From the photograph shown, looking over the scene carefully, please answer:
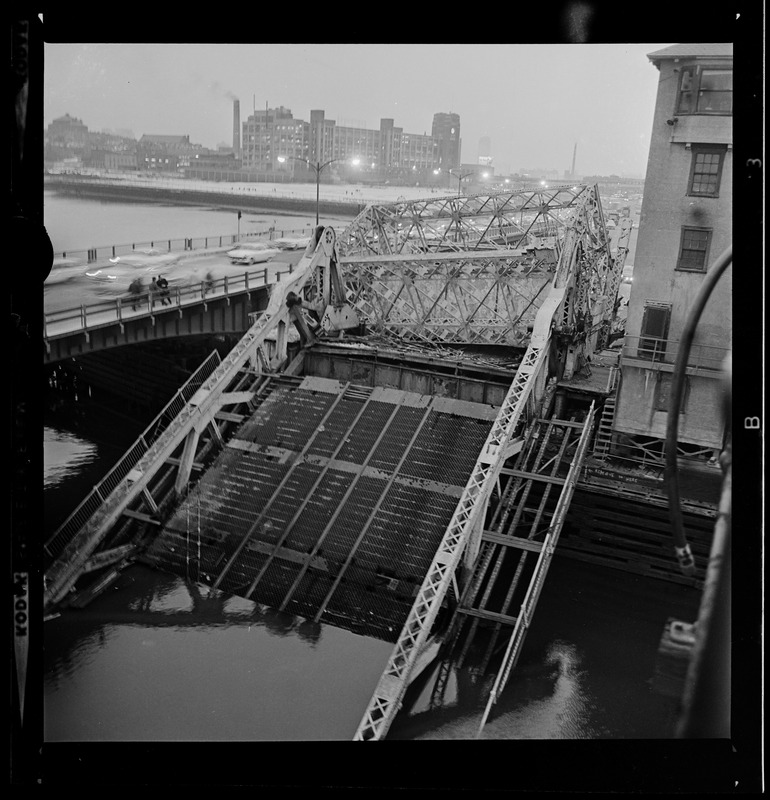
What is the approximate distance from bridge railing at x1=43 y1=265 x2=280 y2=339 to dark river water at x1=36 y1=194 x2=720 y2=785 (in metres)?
1.09

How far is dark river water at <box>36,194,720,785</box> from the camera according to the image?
6590 mm

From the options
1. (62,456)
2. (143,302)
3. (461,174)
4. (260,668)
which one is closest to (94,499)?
(62,456)

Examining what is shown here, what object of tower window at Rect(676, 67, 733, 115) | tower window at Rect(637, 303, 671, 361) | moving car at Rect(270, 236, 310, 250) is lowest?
tower window at Rect(637, 303, 671, 361)

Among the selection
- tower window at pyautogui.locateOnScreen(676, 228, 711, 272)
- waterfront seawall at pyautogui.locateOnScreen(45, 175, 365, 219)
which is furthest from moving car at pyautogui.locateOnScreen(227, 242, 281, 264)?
tower window at pyautogui.locateOnScreen(676, 228, 711, 272)

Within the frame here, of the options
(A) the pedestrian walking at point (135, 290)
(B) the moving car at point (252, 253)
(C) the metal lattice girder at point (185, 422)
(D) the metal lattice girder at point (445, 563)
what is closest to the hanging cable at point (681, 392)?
(D) the metal lattice girder at point (445, 563)

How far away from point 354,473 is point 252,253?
14.9 ft

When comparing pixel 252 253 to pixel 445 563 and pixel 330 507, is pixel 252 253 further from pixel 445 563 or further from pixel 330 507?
pixel 445 563

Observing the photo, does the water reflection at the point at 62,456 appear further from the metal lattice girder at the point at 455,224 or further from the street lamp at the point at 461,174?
the metal lattice girder at the point at 455,224

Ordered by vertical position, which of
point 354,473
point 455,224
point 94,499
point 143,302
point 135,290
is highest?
point 455,224

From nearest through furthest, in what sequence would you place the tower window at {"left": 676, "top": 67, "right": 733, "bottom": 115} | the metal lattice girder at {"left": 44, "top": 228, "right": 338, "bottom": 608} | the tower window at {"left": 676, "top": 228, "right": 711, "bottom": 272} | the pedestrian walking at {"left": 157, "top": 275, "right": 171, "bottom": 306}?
the tower window at {"left": 676, "top": 67, "right": 733, "bottom": 115}
the tower window at {"left": 676, "top": 228, "right": 711, "bottom": 272}
the metal lattice girder at {"left": 44, "top": 228, "right": 338, "bottom": 608}
the pedestrian walking at {"left": 157, "top": 275, "right": 171, "bottom": 306}

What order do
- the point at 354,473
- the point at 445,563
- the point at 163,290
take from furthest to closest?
the point at 163,290 → the point at 354,473 → the point at 445,563

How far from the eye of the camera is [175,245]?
32.2ft

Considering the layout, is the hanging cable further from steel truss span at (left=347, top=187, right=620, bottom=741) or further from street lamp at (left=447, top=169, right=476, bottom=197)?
street lamp at (left=447, top=169, right=476, bottom=197)
